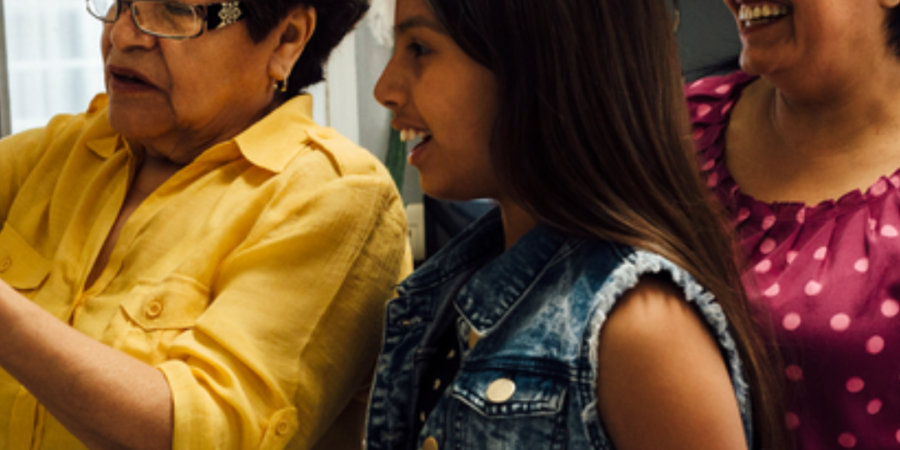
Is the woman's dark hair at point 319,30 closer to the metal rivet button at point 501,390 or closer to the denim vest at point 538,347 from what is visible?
the denim vest at point 538,347

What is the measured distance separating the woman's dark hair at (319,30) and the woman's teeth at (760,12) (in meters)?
0.57

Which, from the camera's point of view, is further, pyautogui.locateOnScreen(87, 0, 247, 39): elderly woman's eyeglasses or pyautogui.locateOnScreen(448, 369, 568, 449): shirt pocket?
pyautogui.locateOnScreen(87, 0, 247, 39): elderly woman's eyeglasses

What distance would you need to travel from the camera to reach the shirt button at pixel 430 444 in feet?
2.90

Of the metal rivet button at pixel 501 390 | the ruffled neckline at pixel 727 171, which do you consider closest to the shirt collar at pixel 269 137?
the metal rivet button at pixel 501 390

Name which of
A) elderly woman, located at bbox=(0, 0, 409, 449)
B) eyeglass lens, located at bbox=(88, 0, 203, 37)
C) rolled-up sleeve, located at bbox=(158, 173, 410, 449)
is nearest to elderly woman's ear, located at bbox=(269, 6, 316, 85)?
elderly woman, located at bbox=(0, 0, 409, 449)

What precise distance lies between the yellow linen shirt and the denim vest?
0.13 metres

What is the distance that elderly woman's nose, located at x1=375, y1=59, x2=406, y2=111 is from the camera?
3.23 feet

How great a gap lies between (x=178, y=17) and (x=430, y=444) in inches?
26.1

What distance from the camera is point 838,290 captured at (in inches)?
42.3

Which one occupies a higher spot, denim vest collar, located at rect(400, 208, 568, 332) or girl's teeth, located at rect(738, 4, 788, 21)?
girl's teeth, located at rect(738, 4, 788, 21)

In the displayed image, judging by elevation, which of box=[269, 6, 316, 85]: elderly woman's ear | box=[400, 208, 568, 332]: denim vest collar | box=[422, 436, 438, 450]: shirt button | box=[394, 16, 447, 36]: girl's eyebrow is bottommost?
box=[422, 436, 438, 450]: shirt button

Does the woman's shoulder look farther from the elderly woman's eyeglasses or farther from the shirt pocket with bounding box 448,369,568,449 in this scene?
the elderly woman's eyeglasses

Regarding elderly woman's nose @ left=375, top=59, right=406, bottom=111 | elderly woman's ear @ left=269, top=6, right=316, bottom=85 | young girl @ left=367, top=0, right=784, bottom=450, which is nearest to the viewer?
young girl @ left=367, top=0, right=784, bottom=450

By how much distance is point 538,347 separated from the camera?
2.67ft
